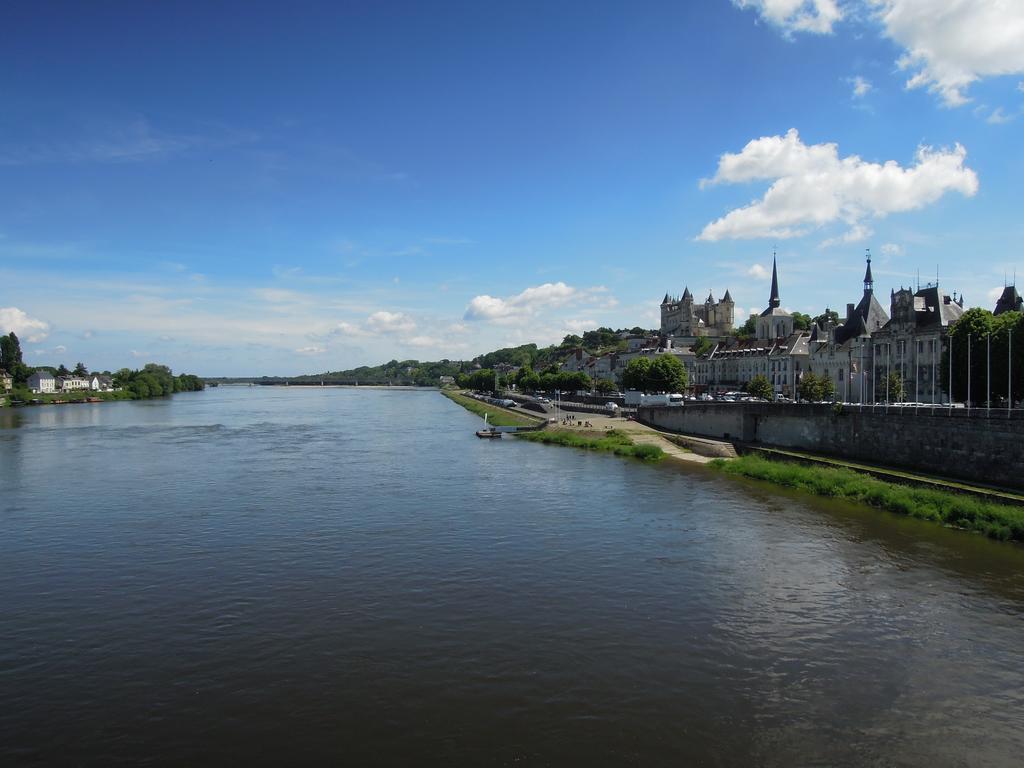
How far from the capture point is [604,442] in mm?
58281

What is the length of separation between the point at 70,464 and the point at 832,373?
76.5 meters

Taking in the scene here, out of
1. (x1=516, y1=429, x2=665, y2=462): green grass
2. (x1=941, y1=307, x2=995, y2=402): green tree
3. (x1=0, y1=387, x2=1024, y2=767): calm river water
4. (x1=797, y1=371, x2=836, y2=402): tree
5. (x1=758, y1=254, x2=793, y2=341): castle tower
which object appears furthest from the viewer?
(x1=758, y1=254, x2=793, y2=341): castle tower

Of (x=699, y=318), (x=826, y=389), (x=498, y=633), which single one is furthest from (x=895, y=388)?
(x=699, y=318)

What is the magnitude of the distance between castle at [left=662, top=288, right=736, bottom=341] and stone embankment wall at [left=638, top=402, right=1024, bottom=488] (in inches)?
4076

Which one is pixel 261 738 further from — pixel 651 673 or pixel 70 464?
pixel 70 464

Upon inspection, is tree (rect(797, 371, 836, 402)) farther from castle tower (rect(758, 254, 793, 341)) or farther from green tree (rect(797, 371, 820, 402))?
castle tower (rect(758, 254, 793, 341))

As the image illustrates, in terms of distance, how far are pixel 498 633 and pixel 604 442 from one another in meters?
41.9

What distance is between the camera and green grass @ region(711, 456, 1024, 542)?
87.8 feet

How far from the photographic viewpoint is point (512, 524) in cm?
2880

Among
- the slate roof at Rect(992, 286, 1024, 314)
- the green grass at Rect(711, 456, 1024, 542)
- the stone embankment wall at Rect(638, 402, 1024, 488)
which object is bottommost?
the green grass at Rect(711, 456, 1024, 542)

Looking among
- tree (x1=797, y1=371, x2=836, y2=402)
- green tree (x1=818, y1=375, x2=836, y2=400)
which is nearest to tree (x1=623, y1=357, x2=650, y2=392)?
tree (x1=797, y1=371, x2=836, y2=402)

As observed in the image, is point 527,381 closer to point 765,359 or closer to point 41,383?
point 765,359

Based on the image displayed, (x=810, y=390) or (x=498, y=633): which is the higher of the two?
(x=810, y=390)

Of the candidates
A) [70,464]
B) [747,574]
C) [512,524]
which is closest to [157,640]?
[512,524]
